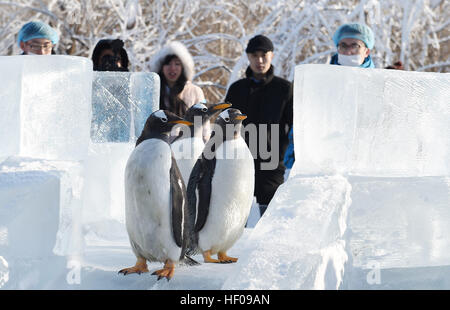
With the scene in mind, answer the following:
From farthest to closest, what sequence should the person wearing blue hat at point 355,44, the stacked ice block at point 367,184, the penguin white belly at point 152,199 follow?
the person wearing blue hat at point 355,44 < the penguin white belly at point 152,199 < the stacked ice block at point 367,184

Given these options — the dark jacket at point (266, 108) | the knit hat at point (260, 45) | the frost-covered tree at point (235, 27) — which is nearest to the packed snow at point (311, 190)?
the dark jacket at point (266, 108)

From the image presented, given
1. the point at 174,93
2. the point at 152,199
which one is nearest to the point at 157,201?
the point at 152,199

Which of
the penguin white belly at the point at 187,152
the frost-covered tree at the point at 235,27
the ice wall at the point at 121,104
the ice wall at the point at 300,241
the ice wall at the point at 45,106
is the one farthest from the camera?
the frost-covered tree at the point at 235,27

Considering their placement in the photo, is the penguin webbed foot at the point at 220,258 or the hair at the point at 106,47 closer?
the penguin webbed foot at the point at 220,258

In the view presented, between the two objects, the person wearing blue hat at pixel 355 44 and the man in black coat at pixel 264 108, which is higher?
the person wearing blue hat at pixel 355 44

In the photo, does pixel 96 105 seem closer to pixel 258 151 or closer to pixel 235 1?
pixel 258 151

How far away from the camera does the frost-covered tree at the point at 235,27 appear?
25.8 feet

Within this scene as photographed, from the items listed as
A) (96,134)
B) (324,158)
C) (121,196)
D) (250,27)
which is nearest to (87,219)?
(121,196)

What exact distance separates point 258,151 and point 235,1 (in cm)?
625

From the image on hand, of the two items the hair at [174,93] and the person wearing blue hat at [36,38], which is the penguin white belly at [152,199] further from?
the person wearing blue hat at [36,38]

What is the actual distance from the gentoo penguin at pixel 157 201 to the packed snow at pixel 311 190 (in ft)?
0.29

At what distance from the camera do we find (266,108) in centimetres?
357

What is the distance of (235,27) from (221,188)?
7747 millimetres

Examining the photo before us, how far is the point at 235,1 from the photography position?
9391 millimetres
